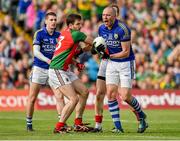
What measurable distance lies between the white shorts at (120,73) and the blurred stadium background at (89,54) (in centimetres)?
1020

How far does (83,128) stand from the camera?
18.2 meters

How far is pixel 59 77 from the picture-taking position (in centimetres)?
1788

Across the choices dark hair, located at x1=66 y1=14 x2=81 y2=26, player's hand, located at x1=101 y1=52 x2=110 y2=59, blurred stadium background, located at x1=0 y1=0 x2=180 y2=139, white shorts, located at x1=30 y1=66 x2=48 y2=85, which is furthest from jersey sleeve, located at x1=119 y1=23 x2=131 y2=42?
blurred stadium background, located at x1=0 y1=0 x2=180 y2=139

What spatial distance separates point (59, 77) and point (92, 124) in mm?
3724

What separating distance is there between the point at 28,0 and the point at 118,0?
3641 millimetres

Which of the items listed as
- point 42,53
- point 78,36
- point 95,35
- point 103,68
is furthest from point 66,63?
point 95,35

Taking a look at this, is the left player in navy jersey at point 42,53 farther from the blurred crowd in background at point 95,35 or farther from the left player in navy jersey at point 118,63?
the blurred crowd in background at point 95,35

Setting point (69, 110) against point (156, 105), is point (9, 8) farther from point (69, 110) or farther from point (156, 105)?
point (69, 110)

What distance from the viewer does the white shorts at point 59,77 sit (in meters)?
17.8

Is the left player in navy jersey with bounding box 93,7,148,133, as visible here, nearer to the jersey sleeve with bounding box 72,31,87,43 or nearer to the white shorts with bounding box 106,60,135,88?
the white shorts with bounding box 106,60,135,88

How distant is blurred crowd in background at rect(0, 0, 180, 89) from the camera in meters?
30.3

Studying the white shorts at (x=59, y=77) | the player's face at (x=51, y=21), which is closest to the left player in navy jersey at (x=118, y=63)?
the white shorts at (x=59, y=77)

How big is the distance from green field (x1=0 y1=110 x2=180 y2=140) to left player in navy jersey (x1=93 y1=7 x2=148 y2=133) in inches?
25.7

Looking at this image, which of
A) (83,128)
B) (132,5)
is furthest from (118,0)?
(83,128)
